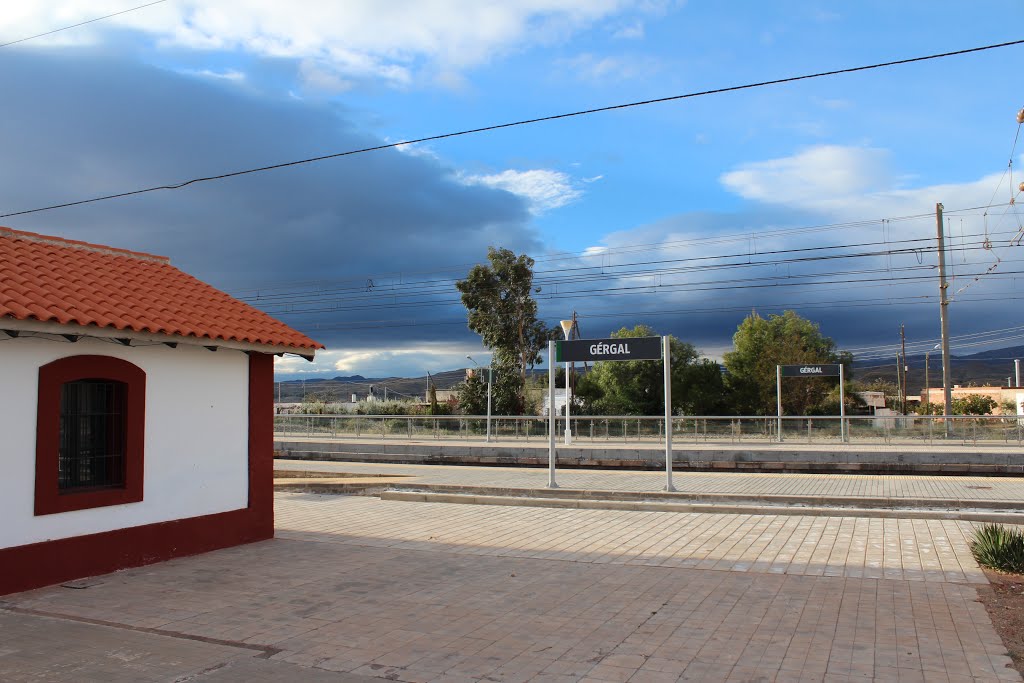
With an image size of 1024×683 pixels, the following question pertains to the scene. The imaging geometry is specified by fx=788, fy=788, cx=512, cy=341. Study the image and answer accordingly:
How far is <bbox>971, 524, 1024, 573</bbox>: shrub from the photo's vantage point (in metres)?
8.13

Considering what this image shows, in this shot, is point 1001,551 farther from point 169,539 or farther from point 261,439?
point 169,539

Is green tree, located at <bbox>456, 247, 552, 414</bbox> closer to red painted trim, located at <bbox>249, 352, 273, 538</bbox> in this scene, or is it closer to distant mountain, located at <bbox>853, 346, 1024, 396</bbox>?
red painted trim, located at <bbox>249, 352, 273, 538</bbox>

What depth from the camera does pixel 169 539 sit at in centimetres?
909

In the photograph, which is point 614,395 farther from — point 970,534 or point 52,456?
point 52,456

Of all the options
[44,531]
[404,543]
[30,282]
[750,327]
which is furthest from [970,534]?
[750,327]

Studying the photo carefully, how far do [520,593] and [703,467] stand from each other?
17.8m

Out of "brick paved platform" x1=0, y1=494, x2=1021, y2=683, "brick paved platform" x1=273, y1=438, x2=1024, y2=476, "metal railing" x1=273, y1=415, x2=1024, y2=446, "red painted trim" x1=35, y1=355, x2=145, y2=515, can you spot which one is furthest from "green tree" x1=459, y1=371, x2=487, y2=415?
"red painted trim" x1=35, y1=355, x2=145, y2=515

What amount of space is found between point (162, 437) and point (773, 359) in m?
47.5

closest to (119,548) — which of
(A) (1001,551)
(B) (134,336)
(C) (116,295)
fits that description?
(B) (134,336)

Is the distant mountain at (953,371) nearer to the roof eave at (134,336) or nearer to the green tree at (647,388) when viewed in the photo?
the green tree at (647,388)

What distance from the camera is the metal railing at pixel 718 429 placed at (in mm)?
25828

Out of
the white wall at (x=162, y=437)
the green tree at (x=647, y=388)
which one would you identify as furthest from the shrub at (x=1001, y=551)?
the green tree at (x=647, y=388)

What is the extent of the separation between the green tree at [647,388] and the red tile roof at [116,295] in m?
36.4

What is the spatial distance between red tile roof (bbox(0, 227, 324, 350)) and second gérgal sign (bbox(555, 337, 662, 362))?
6.05 m
